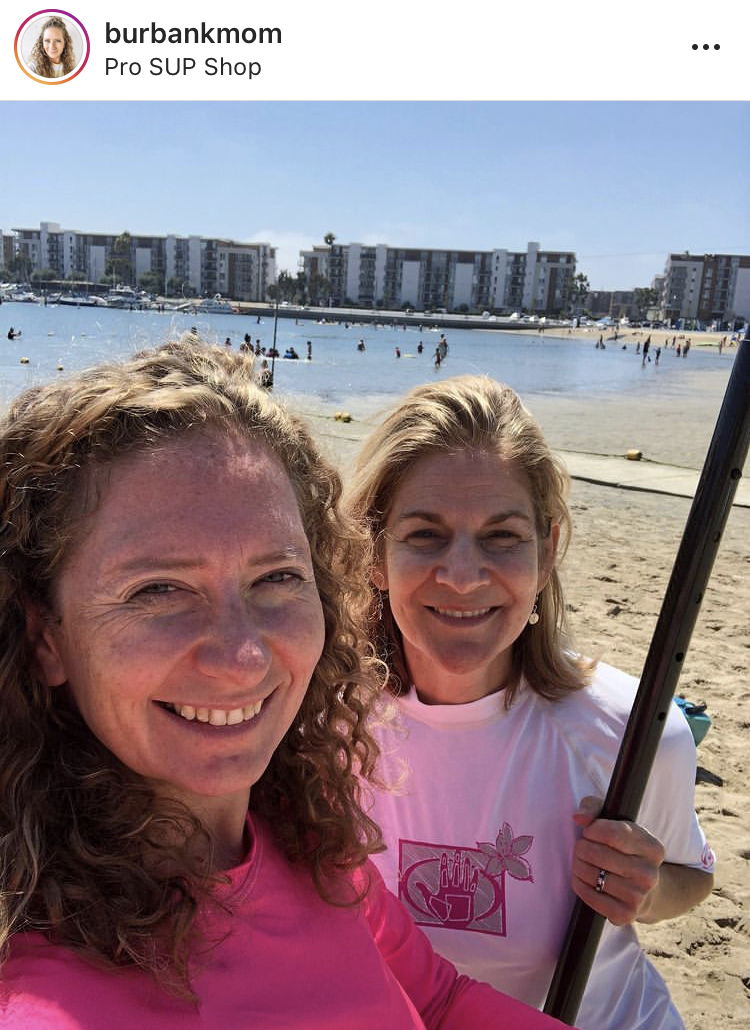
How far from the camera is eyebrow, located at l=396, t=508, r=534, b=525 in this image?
205cm

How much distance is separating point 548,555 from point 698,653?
16.1 feet

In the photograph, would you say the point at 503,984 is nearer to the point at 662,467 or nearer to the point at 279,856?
the point at 279,856

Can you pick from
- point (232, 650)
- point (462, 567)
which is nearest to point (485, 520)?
point (462, 567)

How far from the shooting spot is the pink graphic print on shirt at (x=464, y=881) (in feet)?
6.10

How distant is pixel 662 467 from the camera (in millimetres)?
15148

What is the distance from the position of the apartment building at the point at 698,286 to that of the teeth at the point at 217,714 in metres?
171

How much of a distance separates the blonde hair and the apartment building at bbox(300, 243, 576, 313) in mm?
172079

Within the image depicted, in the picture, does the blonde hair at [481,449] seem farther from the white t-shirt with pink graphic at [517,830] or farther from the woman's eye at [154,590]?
the woman's eye at [154,590]

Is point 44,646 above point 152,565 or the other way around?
the other way around

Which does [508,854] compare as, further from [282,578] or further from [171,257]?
[171,257]

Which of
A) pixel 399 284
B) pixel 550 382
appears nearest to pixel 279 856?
pixel 550 382

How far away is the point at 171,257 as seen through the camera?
16825cm
